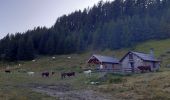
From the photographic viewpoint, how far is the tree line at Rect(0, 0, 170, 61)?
14025 centimetres

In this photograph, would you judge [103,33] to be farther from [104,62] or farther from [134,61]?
[134,61]

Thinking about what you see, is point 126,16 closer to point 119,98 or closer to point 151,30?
point 151,30

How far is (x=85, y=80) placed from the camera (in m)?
58.2

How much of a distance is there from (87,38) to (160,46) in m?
37.1

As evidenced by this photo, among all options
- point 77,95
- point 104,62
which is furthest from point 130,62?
point 77,95

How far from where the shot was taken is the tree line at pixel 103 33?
140250mm

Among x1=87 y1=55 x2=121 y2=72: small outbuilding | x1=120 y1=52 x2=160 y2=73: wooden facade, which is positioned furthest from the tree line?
x1=120 y1=52 x2=160 y2=73: wooden facade

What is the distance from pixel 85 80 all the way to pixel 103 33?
302ft

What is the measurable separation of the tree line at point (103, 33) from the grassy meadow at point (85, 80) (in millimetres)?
6038

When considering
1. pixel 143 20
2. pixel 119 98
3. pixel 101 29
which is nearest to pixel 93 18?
pixel 101 29

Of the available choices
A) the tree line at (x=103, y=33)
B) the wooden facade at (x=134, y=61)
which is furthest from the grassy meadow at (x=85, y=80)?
the tree line at (x=103, y=33)

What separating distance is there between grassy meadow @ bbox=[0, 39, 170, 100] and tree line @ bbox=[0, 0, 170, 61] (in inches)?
238

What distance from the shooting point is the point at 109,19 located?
556 feet

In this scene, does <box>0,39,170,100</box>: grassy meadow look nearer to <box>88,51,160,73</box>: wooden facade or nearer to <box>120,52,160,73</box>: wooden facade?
<box>88,51,160,73</box>: wooden facade
